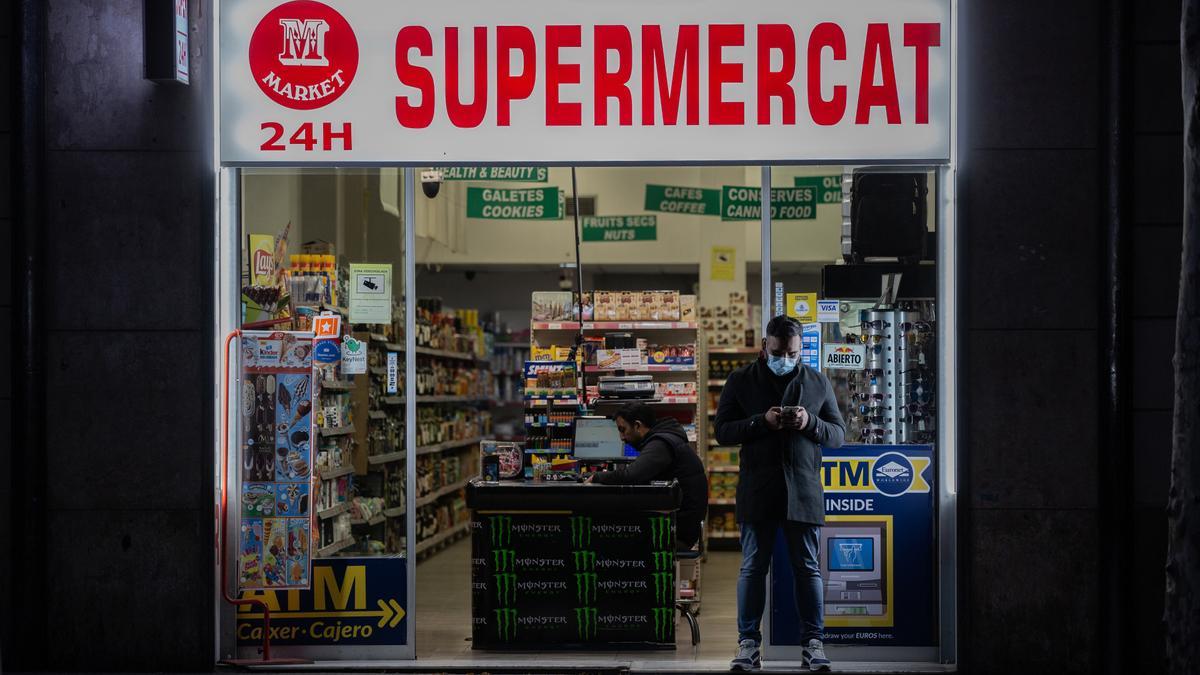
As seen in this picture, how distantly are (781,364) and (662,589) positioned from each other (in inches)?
56.6

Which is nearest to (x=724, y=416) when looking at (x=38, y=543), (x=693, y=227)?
(x=38, y=543)

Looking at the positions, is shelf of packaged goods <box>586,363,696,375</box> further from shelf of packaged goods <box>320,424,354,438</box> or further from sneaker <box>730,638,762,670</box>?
sneaker <box>730,638,762,670</box>

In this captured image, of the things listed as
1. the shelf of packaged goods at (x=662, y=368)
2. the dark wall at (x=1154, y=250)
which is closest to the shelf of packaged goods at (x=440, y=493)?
the shelf of packaged goods at (x=662, y=368)

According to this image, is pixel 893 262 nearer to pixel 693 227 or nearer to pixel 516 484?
Answer: pixel 516 484

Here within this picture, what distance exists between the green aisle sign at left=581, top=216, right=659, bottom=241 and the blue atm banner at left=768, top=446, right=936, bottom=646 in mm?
7467

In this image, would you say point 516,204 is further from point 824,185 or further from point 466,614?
point 466,614

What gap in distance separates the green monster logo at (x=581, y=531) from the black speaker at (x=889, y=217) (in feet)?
6.47

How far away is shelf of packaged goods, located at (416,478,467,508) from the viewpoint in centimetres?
1061

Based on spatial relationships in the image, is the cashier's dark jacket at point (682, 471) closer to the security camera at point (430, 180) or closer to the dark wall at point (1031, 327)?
the dark wall at point (1031, 327)

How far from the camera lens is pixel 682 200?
12641 millimetres

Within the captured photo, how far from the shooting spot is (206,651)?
630 cm

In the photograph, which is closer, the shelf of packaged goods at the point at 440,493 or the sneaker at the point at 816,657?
the sneaker at the point at 816,657

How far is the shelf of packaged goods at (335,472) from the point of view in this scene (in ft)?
24.3

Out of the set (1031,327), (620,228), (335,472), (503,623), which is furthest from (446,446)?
(1031,327)
